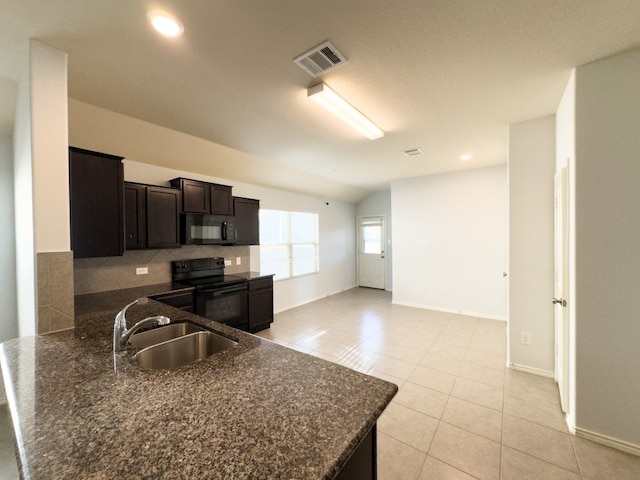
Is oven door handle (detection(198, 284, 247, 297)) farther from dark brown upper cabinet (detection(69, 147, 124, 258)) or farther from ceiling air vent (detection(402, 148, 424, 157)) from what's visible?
ceiling air vent (detection(402, 148, 424, 157))

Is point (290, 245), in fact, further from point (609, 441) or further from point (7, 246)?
point (609, 441)

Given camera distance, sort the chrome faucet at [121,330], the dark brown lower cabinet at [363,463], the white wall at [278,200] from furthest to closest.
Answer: the white wall at [278,200], the chrome faucet at [121,330], the dark brown lower cabinet at [363,463]

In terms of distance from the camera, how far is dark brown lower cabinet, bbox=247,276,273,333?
12.8 ft

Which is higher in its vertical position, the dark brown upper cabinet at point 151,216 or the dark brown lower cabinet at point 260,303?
the dark brown upper cabinet at point 151,216

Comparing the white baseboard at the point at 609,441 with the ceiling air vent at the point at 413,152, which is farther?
the ceiling air vent at the point at 413,152

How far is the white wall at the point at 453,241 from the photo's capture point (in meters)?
4.57

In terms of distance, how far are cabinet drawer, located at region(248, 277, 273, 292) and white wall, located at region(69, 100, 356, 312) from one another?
77 cm

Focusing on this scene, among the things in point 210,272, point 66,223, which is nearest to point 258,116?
point 66,223

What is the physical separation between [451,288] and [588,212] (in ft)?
11.4

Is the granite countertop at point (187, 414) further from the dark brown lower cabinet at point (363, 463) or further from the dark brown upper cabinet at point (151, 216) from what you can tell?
the dark brown upper cabinet at point (151, 216)

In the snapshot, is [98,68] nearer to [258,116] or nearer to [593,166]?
[258,116]

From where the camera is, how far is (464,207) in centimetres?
485

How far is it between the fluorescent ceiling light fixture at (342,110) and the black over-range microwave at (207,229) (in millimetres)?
2278

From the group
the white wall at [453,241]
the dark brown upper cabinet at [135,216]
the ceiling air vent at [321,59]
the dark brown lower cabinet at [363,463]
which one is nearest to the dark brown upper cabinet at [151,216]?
the dark brown upper cabinet at [135,216]
